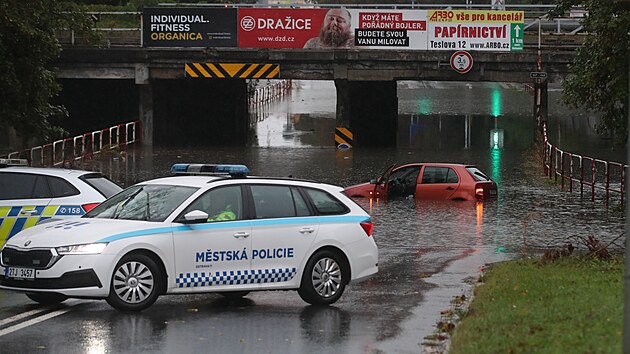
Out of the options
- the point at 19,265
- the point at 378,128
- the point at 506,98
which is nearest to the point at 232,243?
the point at 19,265

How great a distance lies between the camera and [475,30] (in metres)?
46.0

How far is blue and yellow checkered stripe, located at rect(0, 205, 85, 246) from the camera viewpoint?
53.8 feet

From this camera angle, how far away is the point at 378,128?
56844mm

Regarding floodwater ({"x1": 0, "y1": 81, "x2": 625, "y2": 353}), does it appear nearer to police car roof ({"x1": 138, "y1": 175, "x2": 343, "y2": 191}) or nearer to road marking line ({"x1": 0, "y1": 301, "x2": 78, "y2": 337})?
road marking line ({"x1": 0, "y1": 301, "x2": 78, "y2": 337})

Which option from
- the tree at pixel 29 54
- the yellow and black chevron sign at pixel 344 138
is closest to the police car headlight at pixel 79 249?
the tree at pixel 29 54

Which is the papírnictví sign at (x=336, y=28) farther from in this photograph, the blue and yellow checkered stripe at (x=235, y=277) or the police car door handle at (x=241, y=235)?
the police car door handle at (x=241, y=235)

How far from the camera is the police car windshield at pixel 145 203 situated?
13.0 metres

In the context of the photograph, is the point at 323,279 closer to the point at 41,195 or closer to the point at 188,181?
the point at 188,181

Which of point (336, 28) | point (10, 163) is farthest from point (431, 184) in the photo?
point (336, 28)

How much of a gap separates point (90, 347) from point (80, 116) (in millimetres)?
47521

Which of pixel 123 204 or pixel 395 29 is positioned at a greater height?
pixel 395 29

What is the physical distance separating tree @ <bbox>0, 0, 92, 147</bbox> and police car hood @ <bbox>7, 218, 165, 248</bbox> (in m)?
14.2

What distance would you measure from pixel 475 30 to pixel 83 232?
3524cm

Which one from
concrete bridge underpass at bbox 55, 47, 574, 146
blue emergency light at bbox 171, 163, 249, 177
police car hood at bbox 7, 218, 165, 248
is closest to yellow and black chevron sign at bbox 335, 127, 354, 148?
concrete bridge underpass at bbox 55, 47, 574, 146
